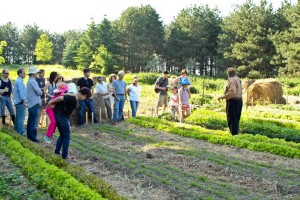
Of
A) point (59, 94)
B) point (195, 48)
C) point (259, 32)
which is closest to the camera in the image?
point (59, 94)

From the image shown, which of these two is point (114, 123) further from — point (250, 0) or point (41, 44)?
point (41, 44)

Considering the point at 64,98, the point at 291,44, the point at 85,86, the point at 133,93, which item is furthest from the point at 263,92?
the point at 291,44

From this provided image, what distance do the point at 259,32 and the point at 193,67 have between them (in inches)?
583

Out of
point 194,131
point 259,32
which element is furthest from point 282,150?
point 259,32

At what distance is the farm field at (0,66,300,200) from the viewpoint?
577cm

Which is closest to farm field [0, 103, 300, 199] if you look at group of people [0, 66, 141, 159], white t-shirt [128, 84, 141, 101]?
group of people [0, 66, 141, 159]

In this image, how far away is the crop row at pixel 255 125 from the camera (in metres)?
11.5

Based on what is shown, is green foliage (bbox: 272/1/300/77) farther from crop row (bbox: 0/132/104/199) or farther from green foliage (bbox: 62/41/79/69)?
crop row (bbox: 0/132/104/199)

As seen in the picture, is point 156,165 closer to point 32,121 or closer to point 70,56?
point 32,121

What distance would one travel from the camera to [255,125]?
12328mm

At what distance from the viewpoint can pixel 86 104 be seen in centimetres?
1301

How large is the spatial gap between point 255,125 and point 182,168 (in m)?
5.58

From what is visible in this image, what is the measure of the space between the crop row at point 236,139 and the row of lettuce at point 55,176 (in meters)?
4.72

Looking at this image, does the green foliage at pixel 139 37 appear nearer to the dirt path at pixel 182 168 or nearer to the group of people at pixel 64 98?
the group of people at pixel 64 98
